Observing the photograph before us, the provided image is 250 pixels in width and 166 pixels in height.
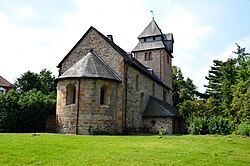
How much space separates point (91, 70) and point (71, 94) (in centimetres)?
268

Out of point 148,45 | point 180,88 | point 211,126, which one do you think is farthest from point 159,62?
point 180,88

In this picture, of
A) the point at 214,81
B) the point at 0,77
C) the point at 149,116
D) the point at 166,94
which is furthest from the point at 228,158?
the point at 214,81

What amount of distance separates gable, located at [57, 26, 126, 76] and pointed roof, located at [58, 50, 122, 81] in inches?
23.7

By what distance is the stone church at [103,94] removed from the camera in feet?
67.4

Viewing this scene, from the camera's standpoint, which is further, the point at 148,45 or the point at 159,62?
the point at 148,45

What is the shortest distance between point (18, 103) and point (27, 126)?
6.95 feet

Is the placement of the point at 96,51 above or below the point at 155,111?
above

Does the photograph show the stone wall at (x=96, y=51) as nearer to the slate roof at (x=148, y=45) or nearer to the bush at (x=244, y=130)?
the bush at (x=244, y=130)

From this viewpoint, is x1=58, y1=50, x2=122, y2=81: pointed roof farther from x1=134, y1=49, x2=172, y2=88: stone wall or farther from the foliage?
x1=134, y1=49, x2=172, y2=88: stone wall

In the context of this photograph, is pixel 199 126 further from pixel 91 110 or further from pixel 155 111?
pixel 91 110

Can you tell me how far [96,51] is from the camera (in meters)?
24.0

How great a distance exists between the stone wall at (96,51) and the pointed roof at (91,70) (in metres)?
0.55

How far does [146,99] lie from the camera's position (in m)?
28.9

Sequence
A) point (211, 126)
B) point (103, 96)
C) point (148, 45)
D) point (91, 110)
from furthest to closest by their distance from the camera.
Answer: point (148, 45) → point (211, 126) → point (103, 96) → point (91, 110)
